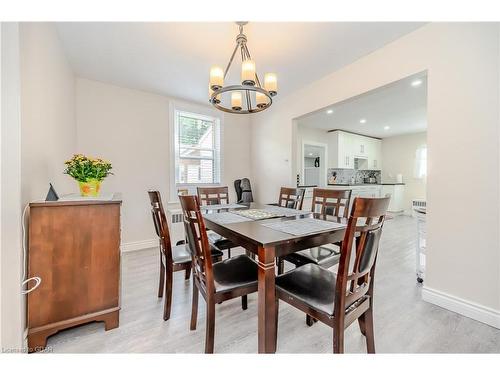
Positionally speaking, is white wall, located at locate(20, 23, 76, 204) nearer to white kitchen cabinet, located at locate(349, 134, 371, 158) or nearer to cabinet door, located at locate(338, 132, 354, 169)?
cabinet door, located at locate(338, 132, 354, 169)

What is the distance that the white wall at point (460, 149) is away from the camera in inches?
60.3

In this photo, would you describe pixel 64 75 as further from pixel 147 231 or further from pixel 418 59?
pixel 418 59

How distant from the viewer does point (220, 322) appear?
158 cm

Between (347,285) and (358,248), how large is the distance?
22 centimetres

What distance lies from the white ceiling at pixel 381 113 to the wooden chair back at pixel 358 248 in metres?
1.90

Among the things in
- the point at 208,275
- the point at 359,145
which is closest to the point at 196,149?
the point at 208,275

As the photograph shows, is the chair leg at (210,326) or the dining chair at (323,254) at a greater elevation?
the dining chair at (323,254)

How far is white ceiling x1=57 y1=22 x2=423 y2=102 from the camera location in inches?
77.0

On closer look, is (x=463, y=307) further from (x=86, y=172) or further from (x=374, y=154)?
(x=374, y=154)

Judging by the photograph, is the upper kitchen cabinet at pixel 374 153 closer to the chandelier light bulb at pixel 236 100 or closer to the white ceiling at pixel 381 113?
the white ceiling at pixel 381 113

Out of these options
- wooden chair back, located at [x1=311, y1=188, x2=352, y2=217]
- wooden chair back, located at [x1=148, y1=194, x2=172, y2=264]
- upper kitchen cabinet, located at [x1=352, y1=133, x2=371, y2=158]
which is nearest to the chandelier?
wooden chair back, located at [x1=148, y1=194, x2=172, y2=264]

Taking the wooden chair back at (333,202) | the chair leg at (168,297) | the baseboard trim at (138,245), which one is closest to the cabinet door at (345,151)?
the wooden chair back at (333,202)
